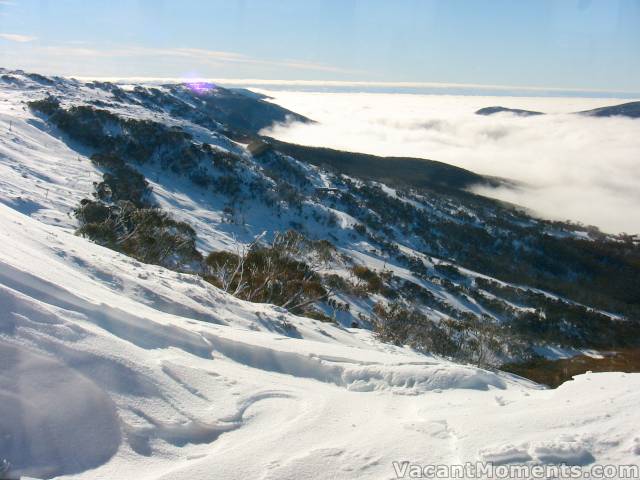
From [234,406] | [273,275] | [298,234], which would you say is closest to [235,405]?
[234,406]

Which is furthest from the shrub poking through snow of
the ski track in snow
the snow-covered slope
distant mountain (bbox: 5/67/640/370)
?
the snow-covered slope

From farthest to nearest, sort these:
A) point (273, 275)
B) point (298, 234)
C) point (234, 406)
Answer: point (298, 234), point (273, 275), point (234, 406)

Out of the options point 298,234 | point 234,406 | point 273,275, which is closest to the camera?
point 234,406

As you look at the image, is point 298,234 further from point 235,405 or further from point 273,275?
point 235,405

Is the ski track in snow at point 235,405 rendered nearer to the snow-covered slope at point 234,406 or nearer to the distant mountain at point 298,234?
the snow-covered slope at point 234,406

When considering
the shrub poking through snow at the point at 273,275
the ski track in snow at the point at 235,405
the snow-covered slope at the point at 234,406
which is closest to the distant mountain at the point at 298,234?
the shrub poking through snow at the point at 273,275

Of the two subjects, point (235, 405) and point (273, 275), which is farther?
point (273, 275)

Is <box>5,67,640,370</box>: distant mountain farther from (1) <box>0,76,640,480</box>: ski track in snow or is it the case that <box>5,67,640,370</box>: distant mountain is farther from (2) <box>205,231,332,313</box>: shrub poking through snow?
(1) <box>0,76,640,480</box>: ski track in snow
